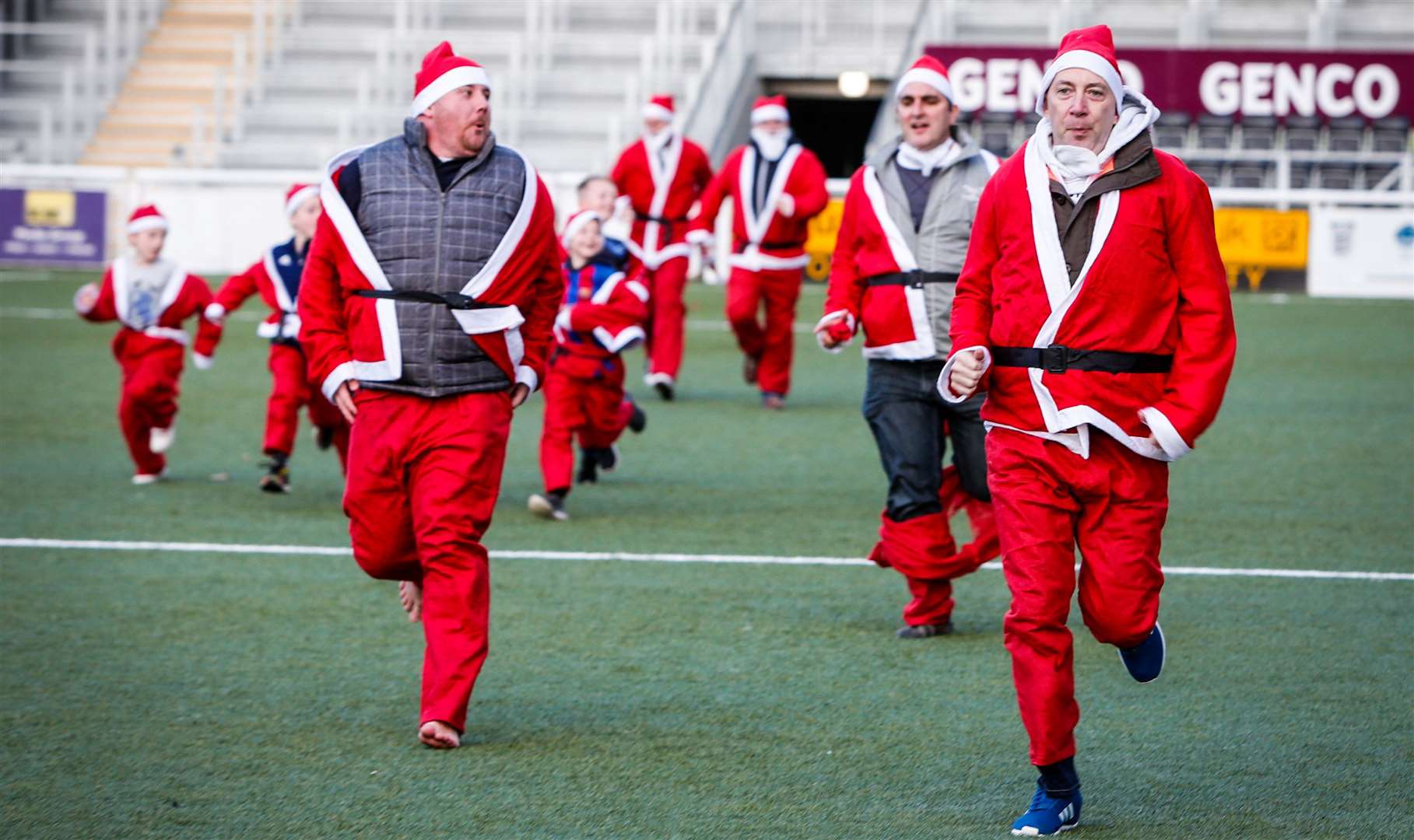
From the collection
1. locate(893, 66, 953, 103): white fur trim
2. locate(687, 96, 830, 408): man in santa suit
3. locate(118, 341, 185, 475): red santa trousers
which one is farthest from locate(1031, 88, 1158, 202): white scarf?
locate(687, 96, 830, 408): man in santa suit

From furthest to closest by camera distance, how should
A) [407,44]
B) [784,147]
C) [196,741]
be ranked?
[407,44], [784,147], [196,741]

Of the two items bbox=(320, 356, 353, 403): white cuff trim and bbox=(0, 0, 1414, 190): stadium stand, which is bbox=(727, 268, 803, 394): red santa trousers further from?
bbox=(0, 0, 1414, 190): stadium stand

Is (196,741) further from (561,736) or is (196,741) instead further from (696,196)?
(696,196)

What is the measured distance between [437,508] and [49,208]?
2221cm

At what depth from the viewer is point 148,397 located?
10.6 metres

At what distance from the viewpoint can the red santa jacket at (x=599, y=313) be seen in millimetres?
9836

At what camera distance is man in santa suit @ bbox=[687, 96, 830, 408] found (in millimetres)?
14336

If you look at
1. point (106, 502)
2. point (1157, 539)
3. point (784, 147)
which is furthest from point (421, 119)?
point (784, 147)

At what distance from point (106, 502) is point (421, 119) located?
508cm

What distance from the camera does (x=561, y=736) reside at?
228 inches

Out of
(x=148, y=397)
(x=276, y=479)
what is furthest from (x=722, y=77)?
(x=276, y=479)

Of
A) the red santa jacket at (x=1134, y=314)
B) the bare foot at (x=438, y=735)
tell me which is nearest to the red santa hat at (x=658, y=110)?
the bare foot at (x=438, y=735)

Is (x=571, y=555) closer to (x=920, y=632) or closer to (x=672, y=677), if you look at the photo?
(x=920, y=632)

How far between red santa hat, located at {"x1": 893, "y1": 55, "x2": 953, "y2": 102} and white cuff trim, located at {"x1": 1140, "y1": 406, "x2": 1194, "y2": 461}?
→ 2.66 metres
